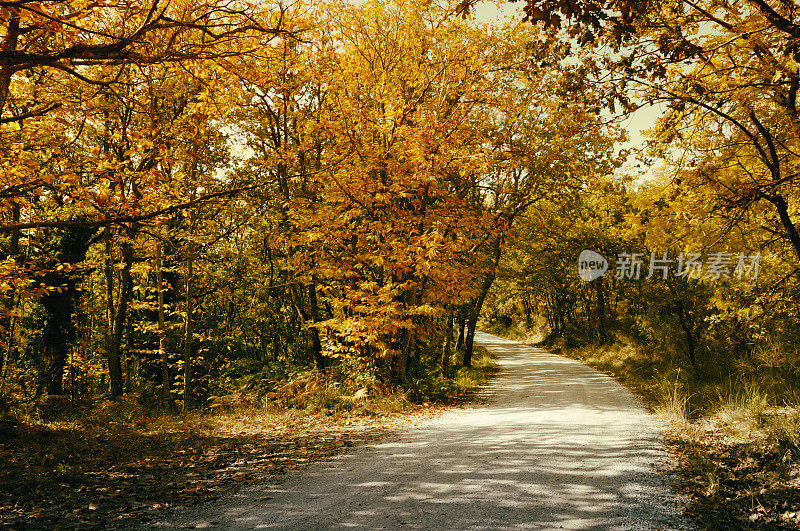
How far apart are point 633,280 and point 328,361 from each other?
13510 mm

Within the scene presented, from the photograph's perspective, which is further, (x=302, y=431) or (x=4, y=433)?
(x=302, y=431)

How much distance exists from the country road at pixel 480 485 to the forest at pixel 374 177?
4.13 feet

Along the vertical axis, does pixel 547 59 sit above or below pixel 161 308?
above

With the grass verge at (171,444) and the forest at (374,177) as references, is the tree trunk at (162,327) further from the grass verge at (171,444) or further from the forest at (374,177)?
the grass verge at (171,444)

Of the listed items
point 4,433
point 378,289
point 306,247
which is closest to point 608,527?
point 378,289

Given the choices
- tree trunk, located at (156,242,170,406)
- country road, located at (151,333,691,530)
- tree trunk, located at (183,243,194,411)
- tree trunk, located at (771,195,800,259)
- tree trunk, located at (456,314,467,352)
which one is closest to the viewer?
country road, located at (151,333,691,530)

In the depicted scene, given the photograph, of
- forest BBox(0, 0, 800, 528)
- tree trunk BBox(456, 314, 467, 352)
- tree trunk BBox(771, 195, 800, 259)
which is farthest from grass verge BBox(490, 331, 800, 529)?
tree trunk BBox(456, 314, 467, 352)

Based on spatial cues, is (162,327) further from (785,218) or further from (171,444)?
(785,218)

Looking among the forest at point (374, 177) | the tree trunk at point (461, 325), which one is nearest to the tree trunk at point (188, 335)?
the forest at point (374, 177)

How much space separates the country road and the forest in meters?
1.26

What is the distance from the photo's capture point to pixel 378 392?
1230 centimetres

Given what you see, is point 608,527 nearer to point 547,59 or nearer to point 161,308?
point 547,59

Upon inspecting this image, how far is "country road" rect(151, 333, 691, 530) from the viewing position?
4277mm

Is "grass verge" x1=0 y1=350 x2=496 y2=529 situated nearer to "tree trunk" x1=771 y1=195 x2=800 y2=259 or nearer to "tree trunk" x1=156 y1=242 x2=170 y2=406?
"tree trunk" x1=156 y1=242 x2=170 y2=406
